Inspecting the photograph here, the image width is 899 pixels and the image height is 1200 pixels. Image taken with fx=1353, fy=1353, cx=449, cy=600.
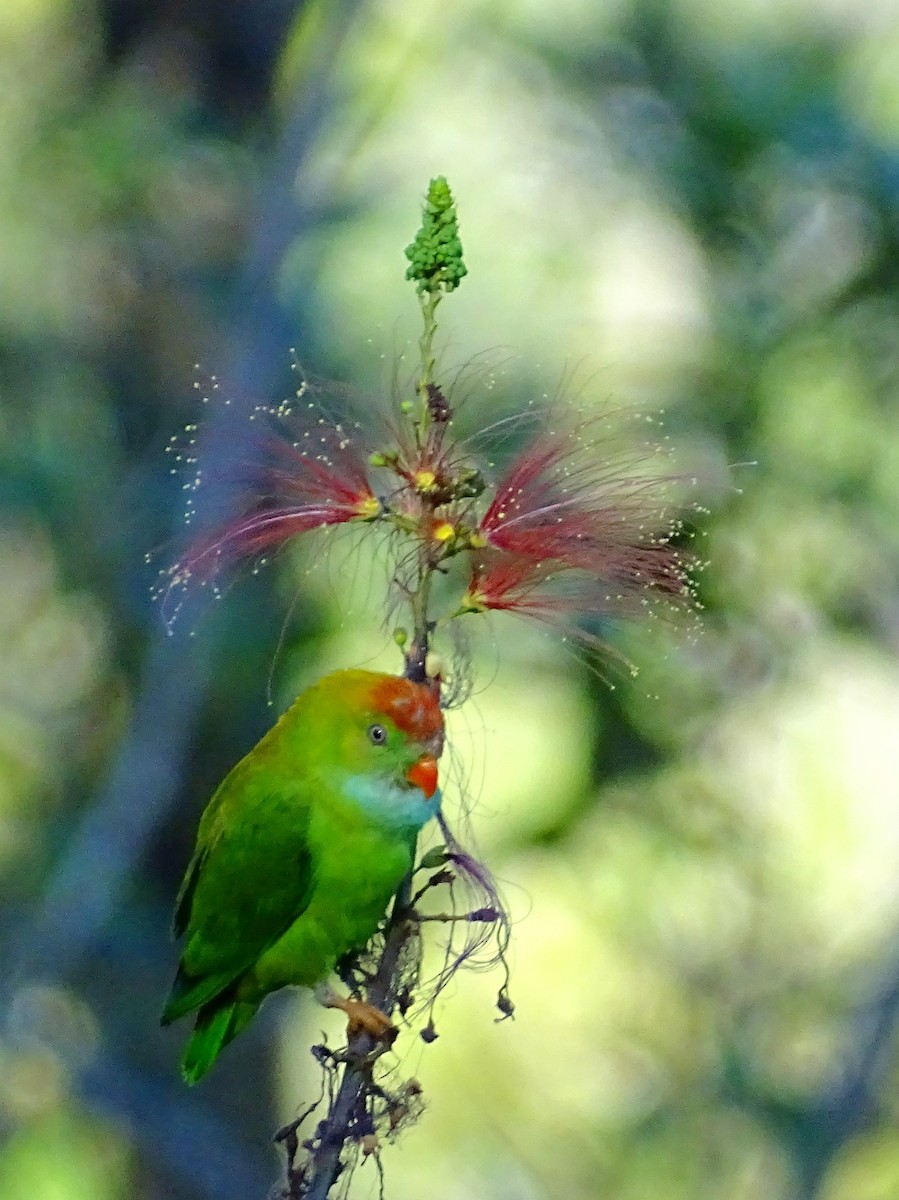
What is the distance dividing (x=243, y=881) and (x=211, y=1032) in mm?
284

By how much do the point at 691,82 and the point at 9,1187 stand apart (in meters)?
4.06

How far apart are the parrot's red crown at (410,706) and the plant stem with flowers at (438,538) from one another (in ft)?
0.06

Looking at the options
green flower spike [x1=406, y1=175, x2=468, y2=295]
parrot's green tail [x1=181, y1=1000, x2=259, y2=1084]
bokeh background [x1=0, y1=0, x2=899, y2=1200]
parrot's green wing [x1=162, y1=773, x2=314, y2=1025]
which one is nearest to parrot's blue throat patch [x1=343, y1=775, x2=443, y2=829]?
parrot's green wing [x1=162, y1=773, x2=314, y2=1025]

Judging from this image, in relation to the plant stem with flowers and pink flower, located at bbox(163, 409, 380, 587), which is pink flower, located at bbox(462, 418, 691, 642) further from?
pink flower, located at bbox(163, 409, 380, 587)

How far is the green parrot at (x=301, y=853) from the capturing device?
5.21 feet

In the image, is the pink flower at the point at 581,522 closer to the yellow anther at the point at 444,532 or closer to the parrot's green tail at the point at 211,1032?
the yellow anther at the point at 444,532

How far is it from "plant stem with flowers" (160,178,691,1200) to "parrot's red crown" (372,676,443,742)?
18 millimetres

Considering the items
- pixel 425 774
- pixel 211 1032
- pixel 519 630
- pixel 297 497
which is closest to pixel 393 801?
pixel 425 774

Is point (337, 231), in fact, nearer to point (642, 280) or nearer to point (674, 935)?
point (642, 280)

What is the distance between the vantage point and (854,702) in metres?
3.85

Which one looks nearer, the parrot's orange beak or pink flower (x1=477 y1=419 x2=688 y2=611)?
pink flower (x1=477 y1=419 x2=688 y2=611)

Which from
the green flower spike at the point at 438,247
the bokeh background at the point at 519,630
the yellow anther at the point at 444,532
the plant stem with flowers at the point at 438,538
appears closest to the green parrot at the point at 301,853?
the plant stem with flowers at the point at 438,538

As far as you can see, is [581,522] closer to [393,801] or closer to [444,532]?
[444,532]

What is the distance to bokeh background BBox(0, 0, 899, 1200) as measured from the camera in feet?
12.1
